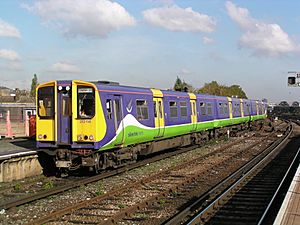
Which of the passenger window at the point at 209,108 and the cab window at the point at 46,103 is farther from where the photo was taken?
the passenger window at the point at 209,108

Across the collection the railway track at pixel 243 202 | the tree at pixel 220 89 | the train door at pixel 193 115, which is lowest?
the railway track at pixel 243 202

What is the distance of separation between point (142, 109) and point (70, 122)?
370 centimetres

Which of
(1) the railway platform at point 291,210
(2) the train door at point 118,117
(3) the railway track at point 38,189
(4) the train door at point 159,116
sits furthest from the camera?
(4) the train door at point 159,116

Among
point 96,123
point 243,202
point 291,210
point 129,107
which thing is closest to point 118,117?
point 129,107

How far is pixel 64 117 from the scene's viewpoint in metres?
12.8

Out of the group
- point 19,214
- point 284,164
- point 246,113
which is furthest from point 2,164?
point 246,113

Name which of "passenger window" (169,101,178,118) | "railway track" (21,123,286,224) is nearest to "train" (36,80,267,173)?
"passenger window" (169,101,178,118)

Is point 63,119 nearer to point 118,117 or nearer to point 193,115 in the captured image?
point 118,117

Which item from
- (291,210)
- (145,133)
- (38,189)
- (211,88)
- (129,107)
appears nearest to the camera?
(291,210)

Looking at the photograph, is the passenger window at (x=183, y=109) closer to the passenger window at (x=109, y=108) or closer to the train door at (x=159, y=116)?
the train door at (x=159, y=116)

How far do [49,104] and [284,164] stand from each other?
33.5ft

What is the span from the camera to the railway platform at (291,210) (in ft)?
22.0

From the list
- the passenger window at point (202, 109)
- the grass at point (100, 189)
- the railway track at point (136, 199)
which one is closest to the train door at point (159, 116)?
the railway track at point (136, 199)

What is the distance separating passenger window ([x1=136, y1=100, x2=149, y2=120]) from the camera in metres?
Result: 15.2
